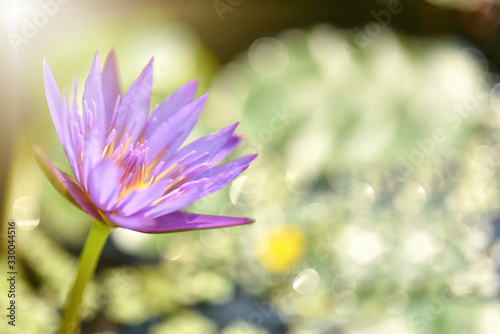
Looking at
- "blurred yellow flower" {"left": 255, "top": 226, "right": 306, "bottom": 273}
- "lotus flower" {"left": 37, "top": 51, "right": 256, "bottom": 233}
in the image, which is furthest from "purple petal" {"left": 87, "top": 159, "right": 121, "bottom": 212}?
"blurred yellow flower" {"left": 255, "top": 226, "right": 306, "bottom": 273}

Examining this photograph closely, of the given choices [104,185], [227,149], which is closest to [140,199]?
[104,185]

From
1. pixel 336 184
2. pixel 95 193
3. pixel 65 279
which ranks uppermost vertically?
pixel 95 193

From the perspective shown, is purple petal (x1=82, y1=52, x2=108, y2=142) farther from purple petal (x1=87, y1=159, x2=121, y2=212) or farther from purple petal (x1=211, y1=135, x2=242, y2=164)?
purple petal (x1=211, y1=135, x2=242, y2=164)

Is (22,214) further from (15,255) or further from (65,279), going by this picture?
(65,279)

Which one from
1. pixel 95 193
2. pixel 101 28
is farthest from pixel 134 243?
pixel 95 193

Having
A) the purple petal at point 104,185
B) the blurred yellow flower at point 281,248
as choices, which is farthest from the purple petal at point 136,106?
the blurred yellow flower at point 281,248

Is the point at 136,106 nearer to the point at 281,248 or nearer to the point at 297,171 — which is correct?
the point at 281,248
